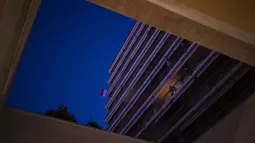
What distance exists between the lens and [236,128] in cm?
264

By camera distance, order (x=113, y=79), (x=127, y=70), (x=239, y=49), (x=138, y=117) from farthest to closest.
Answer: (x=113, y=79) → (x=127, y=70) → (x=138, y=117) → (x=239, y=49)

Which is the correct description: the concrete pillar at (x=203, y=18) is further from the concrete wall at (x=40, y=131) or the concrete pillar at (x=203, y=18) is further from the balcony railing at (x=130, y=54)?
the balcony railing at (x=130, y=54)

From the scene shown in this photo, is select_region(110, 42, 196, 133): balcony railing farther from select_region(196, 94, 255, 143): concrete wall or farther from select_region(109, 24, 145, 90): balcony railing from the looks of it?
select_region(196, 94, 255, 143): concrete wall

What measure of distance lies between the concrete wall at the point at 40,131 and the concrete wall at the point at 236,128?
1.18 metres

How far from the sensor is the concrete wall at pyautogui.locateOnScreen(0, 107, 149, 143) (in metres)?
2.22

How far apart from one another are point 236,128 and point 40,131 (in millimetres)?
1975

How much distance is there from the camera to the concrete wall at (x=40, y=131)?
7.29 feet

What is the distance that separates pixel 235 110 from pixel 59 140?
1.87 metres

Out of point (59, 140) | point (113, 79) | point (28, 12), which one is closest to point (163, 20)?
point (28, 12)

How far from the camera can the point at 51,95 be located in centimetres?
4419

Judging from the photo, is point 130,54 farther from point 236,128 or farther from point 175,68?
point 236,128

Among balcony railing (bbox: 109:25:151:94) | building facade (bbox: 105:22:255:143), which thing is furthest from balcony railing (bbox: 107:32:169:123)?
balcony railing (bbox: 109:25:151:94)

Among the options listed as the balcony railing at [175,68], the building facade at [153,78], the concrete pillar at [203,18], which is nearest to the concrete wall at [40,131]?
the concrete pillar at [203,18]

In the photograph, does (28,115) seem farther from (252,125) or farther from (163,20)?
(252,125)
